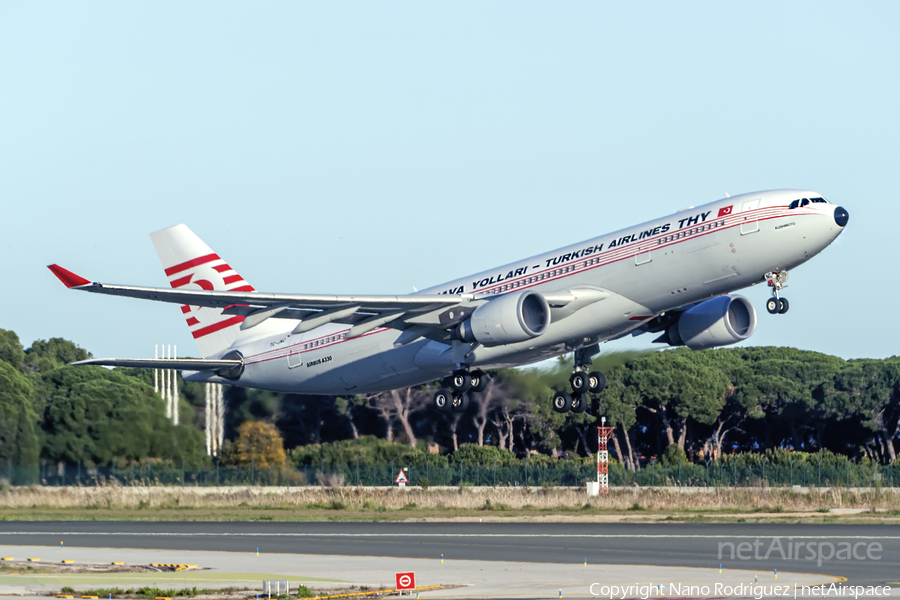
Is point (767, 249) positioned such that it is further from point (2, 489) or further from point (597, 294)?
point (2, 489)

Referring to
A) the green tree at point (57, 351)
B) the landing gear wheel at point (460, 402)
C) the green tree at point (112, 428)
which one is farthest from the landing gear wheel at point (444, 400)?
the green tree at point (57, 351)

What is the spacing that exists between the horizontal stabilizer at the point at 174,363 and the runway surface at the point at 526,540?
5.59m

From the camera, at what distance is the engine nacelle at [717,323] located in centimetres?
3844

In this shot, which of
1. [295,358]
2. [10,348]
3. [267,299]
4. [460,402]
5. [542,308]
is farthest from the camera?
[10,348]

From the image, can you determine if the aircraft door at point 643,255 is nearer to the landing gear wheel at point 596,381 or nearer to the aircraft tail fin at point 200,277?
the landing gear wheel at point 596,381

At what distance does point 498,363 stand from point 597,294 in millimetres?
5035

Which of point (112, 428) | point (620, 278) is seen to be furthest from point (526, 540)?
point (112, 428)

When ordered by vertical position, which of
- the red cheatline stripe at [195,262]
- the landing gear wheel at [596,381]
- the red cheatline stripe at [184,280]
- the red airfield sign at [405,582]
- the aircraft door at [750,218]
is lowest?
the red airfield sign at [405,582]

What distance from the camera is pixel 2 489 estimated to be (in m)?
46.9

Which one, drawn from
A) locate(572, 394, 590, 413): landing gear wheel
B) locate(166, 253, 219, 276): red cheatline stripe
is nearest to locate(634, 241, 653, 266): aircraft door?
locate(572, 394, 590, 413): landing gear wheel

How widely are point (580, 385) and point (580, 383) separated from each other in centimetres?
7

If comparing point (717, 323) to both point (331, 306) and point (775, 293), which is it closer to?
point (775, 293)

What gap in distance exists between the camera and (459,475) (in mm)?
59625

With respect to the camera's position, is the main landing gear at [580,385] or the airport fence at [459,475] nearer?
the main landing gear at [580,385]
